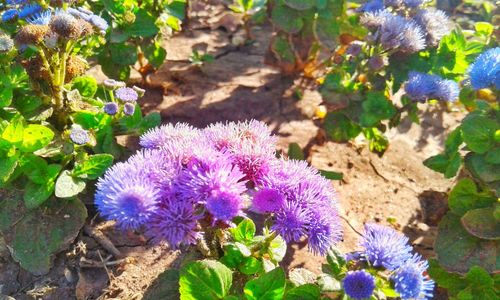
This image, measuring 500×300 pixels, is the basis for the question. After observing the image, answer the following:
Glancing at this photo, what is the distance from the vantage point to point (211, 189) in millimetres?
1736

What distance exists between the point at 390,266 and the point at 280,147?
179cm

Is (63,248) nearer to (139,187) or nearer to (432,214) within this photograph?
(139,187)

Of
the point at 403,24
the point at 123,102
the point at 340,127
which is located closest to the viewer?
the point at 123,102

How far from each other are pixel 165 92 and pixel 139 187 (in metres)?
2.15

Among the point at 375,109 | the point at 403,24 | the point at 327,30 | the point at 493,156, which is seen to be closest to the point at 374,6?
the point at 403,24

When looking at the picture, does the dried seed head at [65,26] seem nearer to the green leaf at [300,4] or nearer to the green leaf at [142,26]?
the green leaf at [142,26]

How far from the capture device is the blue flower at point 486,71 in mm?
2475

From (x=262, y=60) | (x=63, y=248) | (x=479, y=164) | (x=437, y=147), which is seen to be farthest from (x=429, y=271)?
(x=262, y=60)

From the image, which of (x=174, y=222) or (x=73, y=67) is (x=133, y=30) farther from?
(x=174, y=222)

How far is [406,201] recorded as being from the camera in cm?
327

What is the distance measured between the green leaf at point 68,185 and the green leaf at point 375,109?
4.89 ft

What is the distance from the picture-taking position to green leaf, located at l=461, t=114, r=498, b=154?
250 centimetres

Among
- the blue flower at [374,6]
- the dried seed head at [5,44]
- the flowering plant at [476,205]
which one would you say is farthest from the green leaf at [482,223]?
the dried seed head at [5,44]

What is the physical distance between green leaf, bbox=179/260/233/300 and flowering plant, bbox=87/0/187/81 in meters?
1.66
